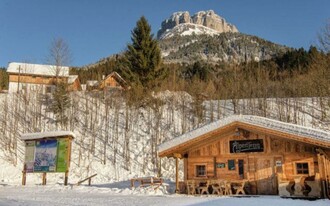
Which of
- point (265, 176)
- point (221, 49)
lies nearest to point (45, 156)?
point (265, 176)

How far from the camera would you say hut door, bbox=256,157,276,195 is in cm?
1706

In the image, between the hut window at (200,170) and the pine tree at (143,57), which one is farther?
the pine tree at (143,57)

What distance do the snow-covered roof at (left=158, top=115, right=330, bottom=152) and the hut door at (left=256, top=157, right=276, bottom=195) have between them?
1.88 meters

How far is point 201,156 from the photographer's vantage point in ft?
61.4

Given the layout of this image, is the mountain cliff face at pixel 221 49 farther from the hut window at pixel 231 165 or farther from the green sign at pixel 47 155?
the hut window at pixel 231 165

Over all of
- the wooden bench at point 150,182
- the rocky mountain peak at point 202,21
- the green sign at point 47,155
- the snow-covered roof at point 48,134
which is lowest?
the wooden bench at point 150,182

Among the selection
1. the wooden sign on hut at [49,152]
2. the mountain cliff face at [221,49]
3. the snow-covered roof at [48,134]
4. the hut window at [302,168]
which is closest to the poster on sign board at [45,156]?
the wooden sign on hut at [49,152]

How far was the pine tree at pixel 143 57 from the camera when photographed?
37.8 meters

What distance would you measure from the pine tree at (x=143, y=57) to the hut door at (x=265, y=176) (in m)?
21.8

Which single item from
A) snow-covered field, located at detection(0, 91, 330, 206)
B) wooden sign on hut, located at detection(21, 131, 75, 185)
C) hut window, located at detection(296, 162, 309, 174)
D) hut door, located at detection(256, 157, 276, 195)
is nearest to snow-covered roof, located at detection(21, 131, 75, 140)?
wooden sign on hut, located at detection(21, 131, 75, 185)


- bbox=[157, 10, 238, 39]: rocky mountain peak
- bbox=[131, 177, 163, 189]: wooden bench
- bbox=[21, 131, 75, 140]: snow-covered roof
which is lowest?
bbox=[131, 177, 163, 189]: wooden bench

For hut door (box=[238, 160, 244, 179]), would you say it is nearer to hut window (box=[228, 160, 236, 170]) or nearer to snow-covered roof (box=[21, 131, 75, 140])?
hut window (box=[228, 160, 236, 170])

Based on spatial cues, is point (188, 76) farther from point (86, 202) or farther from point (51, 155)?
point (86, 202)

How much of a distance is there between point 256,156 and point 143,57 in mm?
23051
